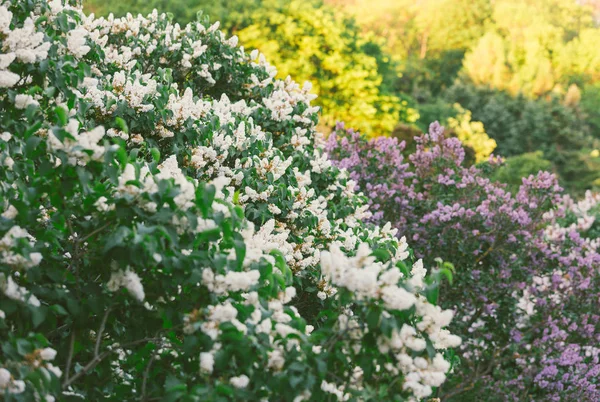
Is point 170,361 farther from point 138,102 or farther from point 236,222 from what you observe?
point 138,102

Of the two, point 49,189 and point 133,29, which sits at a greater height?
point 133,29

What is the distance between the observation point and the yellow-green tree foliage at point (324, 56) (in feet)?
61.0

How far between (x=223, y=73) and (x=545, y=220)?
4.31 m

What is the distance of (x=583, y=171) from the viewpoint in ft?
86.1

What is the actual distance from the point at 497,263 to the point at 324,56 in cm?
1272

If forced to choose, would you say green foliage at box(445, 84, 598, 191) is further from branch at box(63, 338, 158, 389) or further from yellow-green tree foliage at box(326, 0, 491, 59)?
branch at box(63, 338, 158, 389)

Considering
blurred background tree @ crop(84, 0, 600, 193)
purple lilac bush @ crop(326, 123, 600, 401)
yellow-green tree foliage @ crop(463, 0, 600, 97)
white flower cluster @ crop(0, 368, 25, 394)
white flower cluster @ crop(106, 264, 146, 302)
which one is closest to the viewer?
white flower cluster @ crop(0, 368, 25, 394)

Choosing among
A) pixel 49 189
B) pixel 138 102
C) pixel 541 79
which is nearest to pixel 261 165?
pixel 138 102

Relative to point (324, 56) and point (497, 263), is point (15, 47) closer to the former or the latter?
point (497, 263)

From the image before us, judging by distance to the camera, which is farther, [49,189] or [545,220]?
[545,220]

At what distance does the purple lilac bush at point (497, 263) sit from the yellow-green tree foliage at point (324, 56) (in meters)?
11.6

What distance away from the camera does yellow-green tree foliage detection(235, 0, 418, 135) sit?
61.0 ft

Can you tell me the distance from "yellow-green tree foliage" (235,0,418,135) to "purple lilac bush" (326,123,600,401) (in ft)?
38.1

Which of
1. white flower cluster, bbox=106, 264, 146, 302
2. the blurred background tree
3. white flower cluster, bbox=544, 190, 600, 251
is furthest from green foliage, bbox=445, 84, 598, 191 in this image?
white flower cluster, bbox=106, 264, 146, 302
